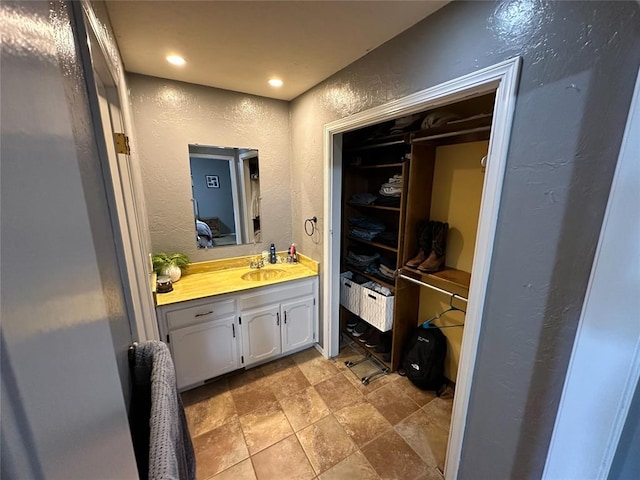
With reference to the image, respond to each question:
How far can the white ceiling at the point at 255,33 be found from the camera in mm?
1106

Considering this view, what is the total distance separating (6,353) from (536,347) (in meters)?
1.27

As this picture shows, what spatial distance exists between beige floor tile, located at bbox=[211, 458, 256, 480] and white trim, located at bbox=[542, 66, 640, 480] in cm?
137

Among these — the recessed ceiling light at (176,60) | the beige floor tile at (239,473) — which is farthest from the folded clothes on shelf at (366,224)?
the beige floor tile at (239,473)

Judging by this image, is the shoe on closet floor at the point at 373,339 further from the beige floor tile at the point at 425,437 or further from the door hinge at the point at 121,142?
the door hinge at the point at 121,142

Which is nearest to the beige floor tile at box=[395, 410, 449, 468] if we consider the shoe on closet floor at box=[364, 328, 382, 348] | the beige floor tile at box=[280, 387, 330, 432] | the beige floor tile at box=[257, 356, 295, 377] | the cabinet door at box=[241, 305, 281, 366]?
the beige floor tile at box=[280, 387, 330, 432]

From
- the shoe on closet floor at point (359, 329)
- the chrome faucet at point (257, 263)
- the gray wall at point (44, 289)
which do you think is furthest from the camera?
the shoe on closet floor at point (359, 329)

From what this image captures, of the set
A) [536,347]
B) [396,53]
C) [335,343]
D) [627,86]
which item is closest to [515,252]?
[536,347]

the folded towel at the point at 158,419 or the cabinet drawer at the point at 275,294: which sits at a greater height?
the folded towel at the point at 158,419

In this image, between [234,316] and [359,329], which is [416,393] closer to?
[359,329]

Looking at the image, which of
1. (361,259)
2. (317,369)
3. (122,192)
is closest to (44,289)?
(122,192)

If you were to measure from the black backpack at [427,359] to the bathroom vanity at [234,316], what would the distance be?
84 cm

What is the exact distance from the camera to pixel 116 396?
0.37m

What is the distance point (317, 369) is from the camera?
2172mm

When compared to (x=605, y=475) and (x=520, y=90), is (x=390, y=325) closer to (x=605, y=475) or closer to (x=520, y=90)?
(x=605, y=475)
